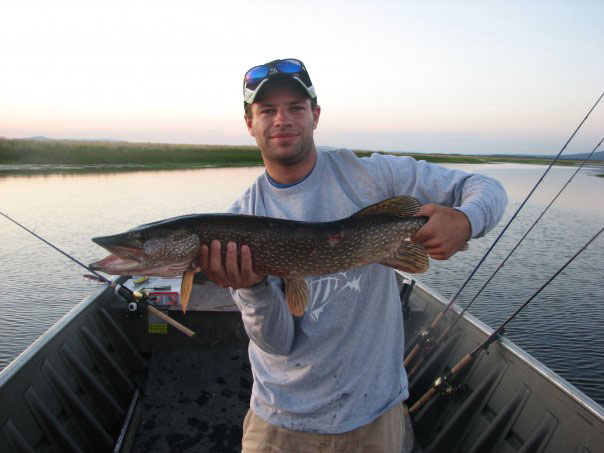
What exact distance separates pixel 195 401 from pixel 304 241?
2.83 metres

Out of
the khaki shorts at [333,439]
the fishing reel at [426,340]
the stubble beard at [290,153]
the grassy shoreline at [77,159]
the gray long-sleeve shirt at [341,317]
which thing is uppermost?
the stubble beard at [290,153]

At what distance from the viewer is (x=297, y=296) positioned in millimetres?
2211

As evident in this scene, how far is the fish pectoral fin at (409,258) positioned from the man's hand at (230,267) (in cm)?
69

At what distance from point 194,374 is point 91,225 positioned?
1122 cm

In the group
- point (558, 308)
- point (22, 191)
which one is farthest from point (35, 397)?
point (22, 191)

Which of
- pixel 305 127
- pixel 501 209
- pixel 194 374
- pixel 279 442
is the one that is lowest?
pixel 194 374

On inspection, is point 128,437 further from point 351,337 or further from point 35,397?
point 351,337

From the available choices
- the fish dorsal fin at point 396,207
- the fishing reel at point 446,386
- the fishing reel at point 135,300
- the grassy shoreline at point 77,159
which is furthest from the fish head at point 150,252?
the grassy shoreline at point 77,159

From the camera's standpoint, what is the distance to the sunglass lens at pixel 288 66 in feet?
7.57

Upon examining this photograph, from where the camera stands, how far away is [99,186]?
23.5 metres

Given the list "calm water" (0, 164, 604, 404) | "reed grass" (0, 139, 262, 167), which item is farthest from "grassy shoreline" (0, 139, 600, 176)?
"calm water" (0, 164, 604, 404)

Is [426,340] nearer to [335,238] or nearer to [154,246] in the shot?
[335,238]

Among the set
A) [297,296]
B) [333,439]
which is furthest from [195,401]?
[297,296]

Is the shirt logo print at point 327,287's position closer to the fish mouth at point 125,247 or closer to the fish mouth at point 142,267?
the fish mouth at point 142,267
